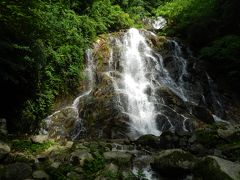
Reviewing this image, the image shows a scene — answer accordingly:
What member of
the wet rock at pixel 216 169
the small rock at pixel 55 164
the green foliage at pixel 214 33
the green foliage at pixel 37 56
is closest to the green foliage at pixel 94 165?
the small rock at pixel 55 164

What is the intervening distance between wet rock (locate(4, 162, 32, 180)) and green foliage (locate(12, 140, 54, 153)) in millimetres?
2227

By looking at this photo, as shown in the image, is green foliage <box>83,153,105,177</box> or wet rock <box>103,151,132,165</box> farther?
wet rock <box>103,151,132,165</box>

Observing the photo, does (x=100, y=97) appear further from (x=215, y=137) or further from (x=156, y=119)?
(x=215, y=137)

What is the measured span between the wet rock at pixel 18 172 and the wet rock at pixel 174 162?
2.66m

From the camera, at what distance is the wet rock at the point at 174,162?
7047 millimetres

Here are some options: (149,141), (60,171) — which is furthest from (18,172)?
(149,141)

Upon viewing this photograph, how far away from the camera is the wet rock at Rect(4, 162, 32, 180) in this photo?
6334 millimetres

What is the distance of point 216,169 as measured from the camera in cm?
601

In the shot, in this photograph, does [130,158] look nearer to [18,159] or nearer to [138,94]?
[18,159]

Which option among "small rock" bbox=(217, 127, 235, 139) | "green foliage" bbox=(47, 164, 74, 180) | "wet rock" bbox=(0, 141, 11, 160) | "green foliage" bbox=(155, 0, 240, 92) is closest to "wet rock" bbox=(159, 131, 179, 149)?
"small rock" bbox=(217, 127, 235, 139)

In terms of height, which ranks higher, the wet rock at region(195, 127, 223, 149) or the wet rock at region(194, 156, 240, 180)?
the wet rock at region(195, 127, 223, 149)

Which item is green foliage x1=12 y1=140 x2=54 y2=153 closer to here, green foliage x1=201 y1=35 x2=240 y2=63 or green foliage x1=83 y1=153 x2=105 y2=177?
green foliage x1=83 y1=153 x2=105 y2=177

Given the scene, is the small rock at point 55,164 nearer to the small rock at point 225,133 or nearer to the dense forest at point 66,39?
the dense forest at point 66,39

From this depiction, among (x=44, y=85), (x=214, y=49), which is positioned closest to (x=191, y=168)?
(x=44, y=85)
